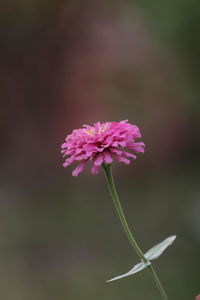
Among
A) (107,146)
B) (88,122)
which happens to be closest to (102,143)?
(107,146)

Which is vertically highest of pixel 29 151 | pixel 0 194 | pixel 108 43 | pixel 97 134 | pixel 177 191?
pixel 108 43

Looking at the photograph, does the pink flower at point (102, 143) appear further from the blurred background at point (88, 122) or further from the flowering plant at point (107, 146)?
the blurred background at point (88, 122)

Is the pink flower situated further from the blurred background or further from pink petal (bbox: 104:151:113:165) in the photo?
the blurred background

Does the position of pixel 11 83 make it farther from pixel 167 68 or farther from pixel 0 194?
pixel 167 68

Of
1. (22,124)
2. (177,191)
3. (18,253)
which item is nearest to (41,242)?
(18,253)

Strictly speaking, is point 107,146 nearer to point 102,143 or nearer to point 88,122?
point 102,143

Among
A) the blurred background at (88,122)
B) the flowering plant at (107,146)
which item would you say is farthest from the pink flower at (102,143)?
the blurred background at (88,122)

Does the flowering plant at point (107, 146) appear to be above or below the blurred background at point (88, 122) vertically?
below
